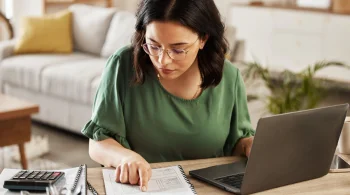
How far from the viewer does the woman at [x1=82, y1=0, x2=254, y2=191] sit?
1.67 m

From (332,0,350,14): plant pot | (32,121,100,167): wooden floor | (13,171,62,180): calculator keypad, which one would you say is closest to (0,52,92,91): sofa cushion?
(32,121,100,167): wooden floor

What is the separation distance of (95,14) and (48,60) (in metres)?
0.61

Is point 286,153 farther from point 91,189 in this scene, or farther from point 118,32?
point 118,32

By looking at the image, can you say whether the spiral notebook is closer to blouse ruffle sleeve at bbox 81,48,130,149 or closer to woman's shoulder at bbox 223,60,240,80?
blouse ruffle sleeve at bbox 81,48,130,149

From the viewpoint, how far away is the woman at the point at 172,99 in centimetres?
167

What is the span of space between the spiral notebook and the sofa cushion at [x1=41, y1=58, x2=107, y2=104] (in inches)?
98.8

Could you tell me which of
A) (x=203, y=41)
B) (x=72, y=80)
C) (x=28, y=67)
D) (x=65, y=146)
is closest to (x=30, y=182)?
(x=203, y=41)

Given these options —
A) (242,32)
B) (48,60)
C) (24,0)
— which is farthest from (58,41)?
(242,32)

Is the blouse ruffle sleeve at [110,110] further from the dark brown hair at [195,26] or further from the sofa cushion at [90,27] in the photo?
the sofa cushion at [90,27]

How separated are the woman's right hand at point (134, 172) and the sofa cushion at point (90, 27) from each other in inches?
133

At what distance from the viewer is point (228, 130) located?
75.4 inches

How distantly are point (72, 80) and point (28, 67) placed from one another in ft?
1.52

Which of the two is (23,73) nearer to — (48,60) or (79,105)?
(48,60)

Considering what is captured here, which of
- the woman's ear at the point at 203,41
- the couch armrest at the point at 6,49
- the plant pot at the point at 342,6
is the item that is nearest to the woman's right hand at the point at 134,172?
the woman's ear at the point at 203,41
